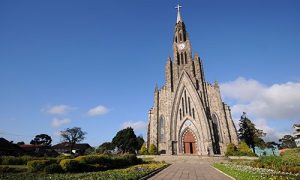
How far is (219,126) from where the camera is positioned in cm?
4734

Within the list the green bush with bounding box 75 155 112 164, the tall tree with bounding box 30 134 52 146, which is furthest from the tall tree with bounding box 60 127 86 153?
the green bush with bounding box 75 155 112 164

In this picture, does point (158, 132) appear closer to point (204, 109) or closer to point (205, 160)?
point (204, 109)

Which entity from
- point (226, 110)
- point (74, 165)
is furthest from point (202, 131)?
point (74, 165)

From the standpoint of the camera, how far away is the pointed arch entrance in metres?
47.2

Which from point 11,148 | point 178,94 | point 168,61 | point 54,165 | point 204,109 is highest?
point 168,61

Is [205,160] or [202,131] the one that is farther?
[202,131]

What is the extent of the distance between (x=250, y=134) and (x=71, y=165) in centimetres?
5655

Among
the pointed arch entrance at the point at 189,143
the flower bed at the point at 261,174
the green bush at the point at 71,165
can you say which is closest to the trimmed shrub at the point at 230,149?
the pointed arch entrance at the point at 189,143

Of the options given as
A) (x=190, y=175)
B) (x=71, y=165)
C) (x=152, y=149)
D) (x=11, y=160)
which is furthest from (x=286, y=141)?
(x=11, y=160)

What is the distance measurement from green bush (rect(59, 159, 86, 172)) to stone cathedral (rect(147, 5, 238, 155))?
27775 millimetres

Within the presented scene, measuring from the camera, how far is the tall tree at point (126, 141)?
72.2 m

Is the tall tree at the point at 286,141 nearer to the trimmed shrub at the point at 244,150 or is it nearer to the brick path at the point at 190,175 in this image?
the trimmed shrub at the point at 244,150

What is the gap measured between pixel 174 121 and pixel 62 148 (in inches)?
2457

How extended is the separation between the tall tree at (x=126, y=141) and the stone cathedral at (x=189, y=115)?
80.1 feet
